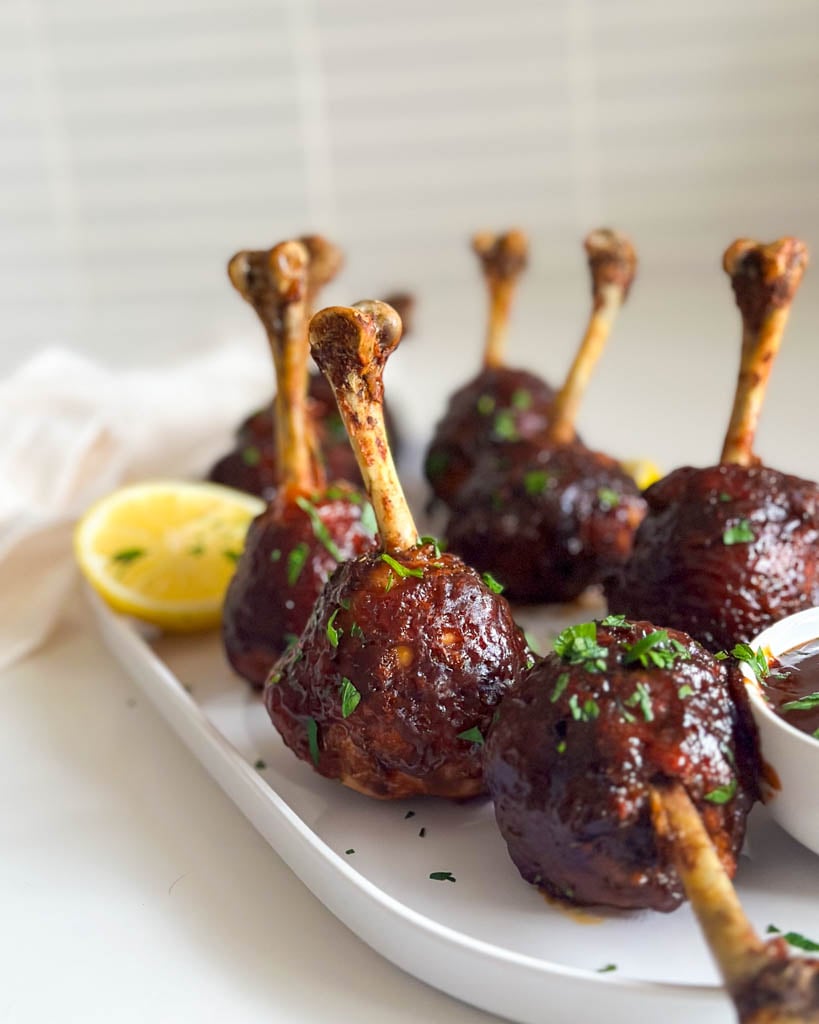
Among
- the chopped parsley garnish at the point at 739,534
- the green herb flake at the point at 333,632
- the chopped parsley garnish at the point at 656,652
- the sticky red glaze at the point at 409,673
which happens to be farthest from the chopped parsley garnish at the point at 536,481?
the chopped parsley garnish at the point at 656,652

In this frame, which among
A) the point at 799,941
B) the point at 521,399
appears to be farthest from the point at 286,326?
the point at 799,941

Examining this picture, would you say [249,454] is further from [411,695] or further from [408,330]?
[411,695]

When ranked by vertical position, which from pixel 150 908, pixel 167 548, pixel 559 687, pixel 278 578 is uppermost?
pixel 559 687

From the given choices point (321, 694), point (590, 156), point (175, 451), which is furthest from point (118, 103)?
point (321, 694)

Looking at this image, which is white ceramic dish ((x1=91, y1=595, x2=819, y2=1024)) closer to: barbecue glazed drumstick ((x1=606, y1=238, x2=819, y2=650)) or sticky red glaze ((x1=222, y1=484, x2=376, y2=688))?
sticky red glaze ((x1=222, y1=484, x2=376, y2=688))

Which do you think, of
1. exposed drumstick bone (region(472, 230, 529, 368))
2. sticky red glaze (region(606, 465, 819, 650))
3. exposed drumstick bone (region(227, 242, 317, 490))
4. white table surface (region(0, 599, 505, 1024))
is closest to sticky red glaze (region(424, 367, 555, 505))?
exposed drumstick bone (region(472, 230, 529, 368))

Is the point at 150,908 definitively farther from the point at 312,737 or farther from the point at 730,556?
the point at 730,556
